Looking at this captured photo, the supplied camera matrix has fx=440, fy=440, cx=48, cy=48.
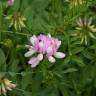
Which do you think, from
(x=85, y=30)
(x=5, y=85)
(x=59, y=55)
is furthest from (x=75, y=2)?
(x=5, y=85)

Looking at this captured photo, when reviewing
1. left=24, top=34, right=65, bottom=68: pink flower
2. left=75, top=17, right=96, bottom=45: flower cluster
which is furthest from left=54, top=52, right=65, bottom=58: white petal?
left=75, top=17, right=96, bottom=45: flower cluster

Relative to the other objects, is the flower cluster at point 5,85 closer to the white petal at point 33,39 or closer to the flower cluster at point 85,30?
the white petal at point 33,39

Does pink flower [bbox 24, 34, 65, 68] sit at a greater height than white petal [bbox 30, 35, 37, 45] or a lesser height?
lesser

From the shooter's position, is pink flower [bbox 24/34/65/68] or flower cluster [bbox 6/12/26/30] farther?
flower cluster [bbox 6/12/26/30]

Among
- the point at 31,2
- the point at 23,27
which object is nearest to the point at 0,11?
the point at 23,27

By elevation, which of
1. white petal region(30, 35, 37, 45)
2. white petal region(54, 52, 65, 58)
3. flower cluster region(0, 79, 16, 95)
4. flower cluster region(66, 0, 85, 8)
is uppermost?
flower cluster region(66, 0, 85, 8)

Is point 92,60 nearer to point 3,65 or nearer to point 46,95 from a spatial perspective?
point 46,95

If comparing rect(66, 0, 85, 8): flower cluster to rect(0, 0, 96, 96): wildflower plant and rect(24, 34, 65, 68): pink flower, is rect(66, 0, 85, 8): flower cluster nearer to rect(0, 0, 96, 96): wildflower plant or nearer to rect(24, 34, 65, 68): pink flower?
rect(0, 0, 96, 96): wildflower plant

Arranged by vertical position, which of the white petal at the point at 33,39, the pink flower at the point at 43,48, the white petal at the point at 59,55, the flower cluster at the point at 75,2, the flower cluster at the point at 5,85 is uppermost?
the flower cluster at the point at 75,2

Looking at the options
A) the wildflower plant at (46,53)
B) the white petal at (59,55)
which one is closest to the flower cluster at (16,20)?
the wildflower plant at (46,53)

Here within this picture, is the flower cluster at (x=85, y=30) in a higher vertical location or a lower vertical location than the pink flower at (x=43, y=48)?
higher
